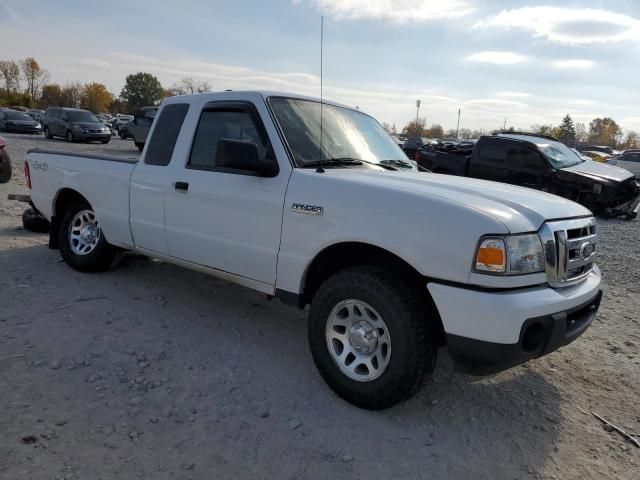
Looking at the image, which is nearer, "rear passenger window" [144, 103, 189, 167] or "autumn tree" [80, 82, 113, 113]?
"rear passenger window" [144, 103, 189, 167]

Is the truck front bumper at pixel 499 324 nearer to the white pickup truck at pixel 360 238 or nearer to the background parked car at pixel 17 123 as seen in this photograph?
the white pickup truck at pixel 360 238

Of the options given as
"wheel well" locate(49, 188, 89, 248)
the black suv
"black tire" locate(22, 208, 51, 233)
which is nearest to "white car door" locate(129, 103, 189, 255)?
"wheel well" locate(49, 188, 89, 248)

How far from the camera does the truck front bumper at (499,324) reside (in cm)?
257

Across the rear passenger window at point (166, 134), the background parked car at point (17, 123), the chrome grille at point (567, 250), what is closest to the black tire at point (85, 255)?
the rear passenger window at point (166, 134)

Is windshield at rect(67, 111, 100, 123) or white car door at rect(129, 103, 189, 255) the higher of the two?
windshield at rect(67, 111, 100, 123)

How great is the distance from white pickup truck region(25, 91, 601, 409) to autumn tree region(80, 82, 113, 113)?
10624 centimetres

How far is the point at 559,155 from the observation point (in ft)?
36.8

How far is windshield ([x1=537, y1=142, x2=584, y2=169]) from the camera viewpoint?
1083 cm

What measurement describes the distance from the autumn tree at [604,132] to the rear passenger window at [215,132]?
99.5 m

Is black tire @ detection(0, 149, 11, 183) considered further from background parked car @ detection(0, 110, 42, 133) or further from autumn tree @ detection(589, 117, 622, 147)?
autumn tree @ detection(589, 117, 622, 147)

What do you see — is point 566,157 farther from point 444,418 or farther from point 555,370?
point 444,418

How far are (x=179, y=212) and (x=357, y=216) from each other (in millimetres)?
1794

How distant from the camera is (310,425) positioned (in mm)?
2934

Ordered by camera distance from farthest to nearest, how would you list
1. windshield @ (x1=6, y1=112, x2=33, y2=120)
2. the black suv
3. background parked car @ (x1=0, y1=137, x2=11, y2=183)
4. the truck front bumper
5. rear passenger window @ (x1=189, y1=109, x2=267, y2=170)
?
windshield @ (x1=6, y1=112, x2=33, y2=120)
the black suv
background parked car @ (x1=0, y1=137, x2=11, y2=183)
rear passenger window @ (x1=189, y1=109, x2=267, y2=170)
the truck front bumper
